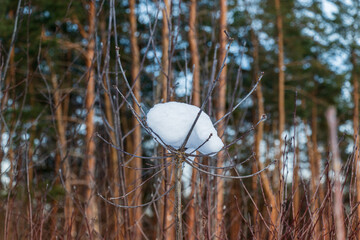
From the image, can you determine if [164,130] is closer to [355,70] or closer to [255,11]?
[255,11]

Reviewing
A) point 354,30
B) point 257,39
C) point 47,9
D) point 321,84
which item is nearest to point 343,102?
point 321,84

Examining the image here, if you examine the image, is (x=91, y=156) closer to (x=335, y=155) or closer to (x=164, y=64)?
(x=164, y=64)

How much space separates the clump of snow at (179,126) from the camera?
4.84 ft

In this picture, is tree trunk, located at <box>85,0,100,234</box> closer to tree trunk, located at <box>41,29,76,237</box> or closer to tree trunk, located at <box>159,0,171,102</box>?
tree trunk, located at <box>41,29,76,237</box>

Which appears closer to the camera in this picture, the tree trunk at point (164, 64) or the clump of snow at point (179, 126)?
the clump of snow at point (179, 126)

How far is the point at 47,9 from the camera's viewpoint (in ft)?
28.8

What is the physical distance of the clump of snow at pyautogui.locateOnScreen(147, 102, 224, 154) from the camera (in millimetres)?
1475

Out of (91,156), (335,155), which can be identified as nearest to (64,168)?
(91,156)

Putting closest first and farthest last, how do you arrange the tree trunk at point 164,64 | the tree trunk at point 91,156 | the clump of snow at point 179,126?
the clump of snow at point 179,126 → the tree trunk at point 164,64 → the tree trunk at point 91,156

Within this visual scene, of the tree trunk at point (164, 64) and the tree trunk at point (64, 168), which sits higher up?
the tree trunk at point (164, 64)

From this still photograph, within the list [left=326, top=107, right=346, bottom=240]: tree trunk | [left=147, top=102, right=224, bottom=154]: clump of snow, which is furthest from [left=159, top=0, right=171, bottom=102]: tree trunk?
[left=326, top=107, right=346, bottom=240]: tree trunk

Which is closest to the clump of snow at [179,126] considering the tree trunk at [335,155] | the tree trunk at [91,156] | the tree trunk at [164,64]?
the tree trunk at [164,64]

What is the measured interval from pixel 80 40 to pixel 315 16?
22.8 ft

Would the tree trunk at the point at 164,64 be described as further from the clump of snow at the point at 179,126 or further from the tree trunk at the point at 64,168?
the tree trunk at the point at 64,168
